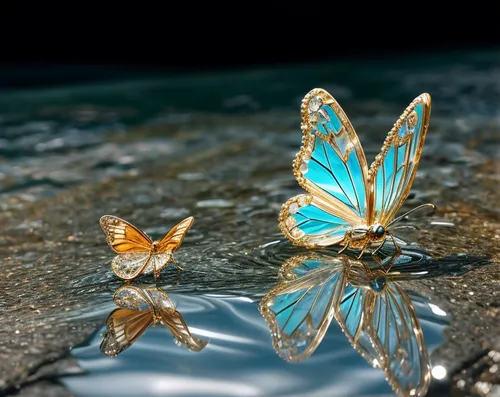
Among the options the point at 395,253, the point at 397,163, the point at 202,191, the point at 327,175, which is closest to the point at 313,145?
the point at 327,175

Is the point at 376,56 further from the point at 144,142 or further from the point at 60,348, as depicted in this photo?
the point at 60,348

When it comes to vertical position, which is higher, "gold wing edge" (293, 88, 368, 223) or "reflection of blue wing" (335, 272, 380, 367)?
"gold wing edge" (293, 88, 368, 223)

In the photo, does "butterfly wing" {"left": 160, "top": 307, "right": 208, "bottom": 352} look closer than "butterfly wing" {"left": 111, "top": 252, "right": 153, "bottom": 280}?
Yes

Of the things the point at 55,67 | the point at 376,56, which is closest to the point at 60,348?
the point at 55,67

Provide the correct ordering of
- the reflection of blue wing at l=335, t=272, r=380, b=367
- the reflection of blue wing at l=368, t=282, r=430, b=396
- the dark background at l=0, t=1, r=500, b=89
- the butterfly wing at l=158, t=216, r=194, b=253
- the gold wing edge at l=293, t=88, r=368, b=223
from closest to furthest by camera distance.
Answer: the reflection of blue wing at l=368, t=282, r=430, b=396
the reflection of blue wing at l=335, t=272, r=380, b=367
the butterfly wing at l=158, t=216, r=194, b=253
the gold wing edge at l=293, t=88, r=368, b=223
the dark background at l=0, t=1, r=500, b=89

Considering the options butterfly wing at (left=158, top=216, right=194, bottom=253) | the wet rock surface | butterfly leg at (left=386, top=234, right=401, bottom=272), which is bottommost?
the wet rock surface

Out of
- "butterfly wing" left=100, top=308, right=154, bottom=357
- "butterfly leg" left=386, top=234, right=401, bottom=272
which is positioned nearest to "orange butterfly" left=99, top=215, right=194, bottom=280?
"butterfly wing" left=100, top=308, right=154, bottom=357

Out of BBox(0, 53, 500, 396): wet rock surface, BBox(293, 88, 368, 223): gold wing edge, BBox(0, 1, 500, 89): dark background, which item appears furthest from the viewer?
BBox(0, 1, 500, 89): dark background

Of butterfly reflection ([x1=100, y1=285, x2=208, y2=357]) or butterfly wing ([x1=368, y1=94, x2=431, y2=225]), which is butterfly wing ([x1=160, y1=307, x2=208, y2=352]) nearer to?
butterfly reflection ([x1=100, y1=285, x2=208, y2=357])
